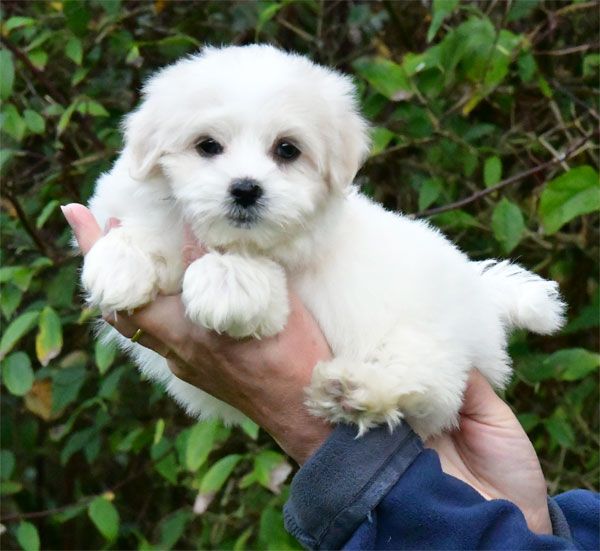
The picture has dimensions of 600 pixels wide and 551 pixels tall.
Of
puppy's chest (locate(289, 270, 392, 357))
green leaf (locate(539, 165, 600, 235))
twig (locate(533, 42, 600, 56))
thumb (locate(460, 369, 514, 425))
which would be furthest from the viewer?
twig (locate(533, 42, 600, 56))

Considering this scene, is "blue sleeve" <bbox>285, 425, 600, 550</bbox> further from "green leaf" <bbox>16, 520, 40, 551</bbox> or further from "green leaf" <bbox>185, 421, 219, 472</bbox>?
"green leaf" <bbox>16, 520, 40, 551</bbox>

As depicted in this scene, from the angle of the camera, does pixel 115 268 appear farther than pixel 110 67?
No

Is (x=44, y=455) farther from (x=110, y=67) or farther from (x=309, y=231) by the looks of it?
(x=309, y=231)

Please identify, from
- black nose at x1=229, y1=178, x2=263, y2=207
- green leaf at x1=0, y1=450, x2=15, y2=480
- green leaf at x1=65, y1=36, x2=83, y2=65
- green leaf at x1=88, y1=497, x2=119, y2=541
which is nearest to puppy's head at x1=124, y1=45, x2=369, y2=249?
black nose at x1=229, y1=178, x2=263, y2=207

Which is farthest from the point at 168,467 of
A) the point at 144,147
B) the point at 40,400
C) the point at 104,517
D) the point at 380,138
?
the point at 144,147

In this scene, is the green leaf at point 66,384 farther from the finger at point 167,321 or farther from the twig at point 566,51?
the twig at point 566,51

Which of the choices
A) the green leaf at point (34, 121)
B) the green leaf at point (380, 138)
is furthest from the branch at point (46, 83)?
the green leaf at point (380, 138)

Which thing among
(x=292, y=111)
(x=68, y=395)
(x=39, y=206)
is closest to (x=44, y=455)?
A: (x=68, y=395)
